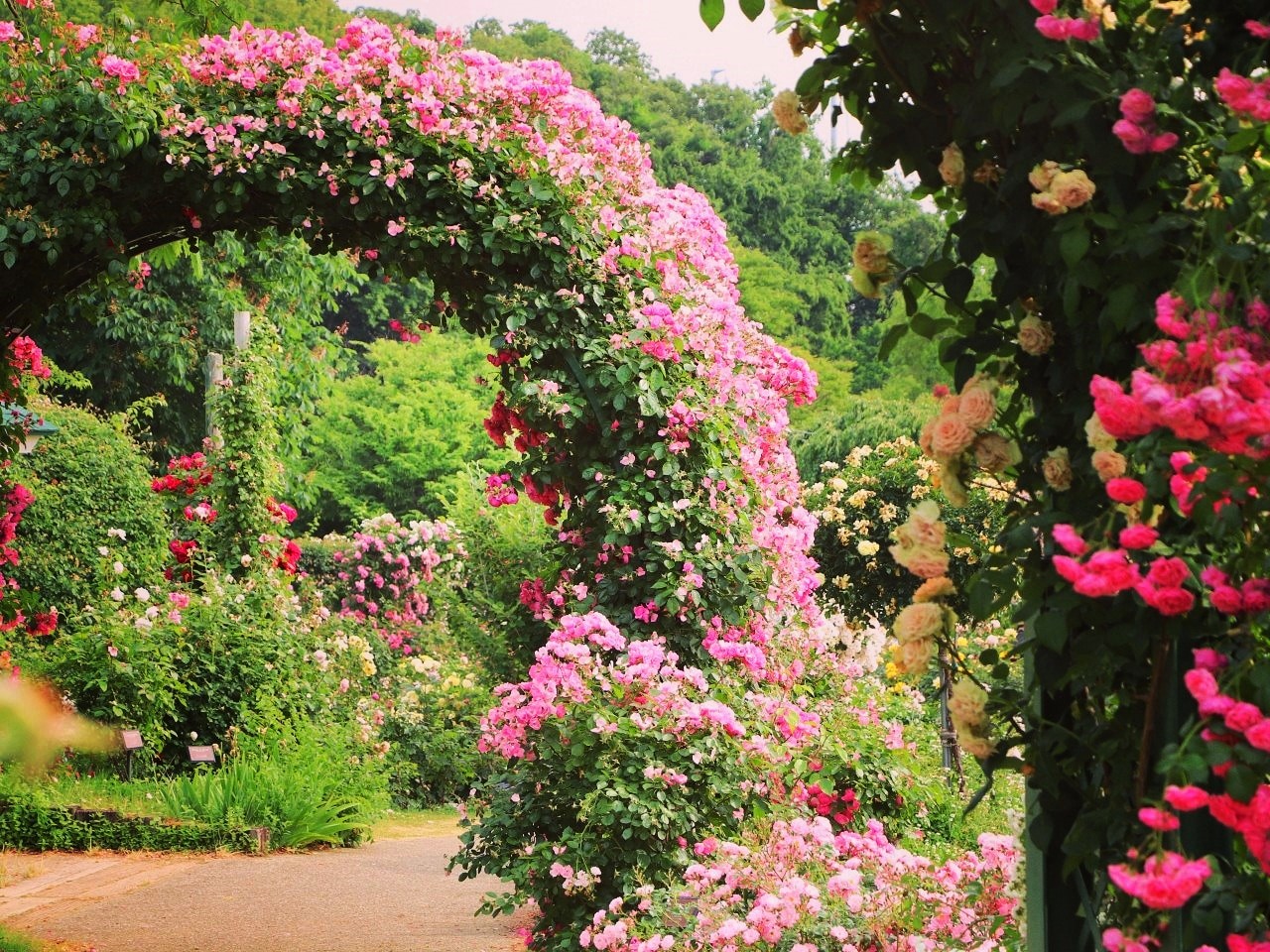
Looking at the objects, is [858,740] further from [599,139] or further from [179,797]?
[179,797]

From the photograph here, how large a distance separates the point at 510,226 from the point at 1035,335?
11.4 feet

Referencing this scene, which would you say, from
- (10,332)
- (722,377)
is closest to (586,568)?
(722,377)

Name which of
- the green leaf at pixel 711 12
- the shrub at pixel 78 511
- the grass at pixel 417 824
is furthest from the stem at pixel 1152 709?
the shrub at pixel 78 511

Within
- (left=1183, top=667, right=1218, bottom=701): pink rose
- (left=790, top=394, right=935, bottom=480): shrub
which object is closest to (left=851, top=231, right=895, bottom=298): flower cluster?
(left=1183, top=667, right=1218, bottom=701): pink rose

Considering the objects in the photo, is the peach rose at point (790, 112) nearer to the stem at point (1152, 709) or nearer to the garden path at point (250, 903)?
the stem at point (1152, 709)

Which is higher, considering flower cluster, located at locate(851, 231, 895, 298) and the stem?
flower cluster, located at locate(851, 231, 895, 298)

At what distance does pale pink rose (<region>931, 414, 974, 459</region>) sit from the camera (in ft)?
5.67

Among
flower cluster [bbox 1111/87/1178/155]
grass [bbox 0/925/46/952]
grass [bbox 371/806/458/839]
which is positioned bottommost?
grass [bbox 371/806/458/839]

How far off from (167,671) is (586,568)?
4278 millimetres

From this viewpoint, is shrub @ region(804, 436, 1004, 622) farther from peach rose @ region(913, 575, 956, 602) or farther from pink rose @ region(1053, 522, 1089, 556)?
pink rose @ region(1053, 522, 1089, 556)

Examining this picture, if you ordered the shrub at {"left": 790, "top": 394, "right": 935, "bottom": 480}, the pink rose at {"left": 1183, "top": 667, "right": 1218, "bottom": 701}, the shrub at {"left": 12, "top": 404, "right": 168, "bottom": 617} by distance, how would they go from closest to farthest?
the pink rose at {"left": 1183, "top": 667, "right": 1218, "bottom": 701} → the shrub at {"left": 12, "top": 404, "right": 168, "bottom": 617} → the shrub at {"left": 790, "top": 394, "right": 935, "bottom": 480}

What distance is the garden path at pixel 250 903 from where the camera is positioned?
212 inches

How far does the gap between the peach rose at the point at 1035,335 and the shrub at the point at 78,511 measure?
922 cm

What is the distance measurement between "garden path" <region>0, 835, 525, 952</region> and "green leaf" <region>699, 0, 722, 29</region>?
3.60m
